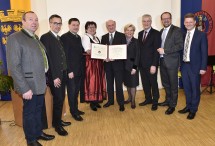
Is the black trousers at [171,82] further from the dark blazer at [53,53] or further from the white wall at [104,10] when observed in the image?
the dark blazer at [53,53]

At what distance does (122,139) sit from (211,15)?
3.89 metres

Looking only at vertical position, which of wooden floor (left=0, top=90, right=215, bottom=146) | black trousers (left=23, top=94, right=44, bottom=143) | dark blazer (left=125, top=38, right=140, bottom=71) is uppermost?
dark blazer (left=125, top=38, right=140, bottom=71)

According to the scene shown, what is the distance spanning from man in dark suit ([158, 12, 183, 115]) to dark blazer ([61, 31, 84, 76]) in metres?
1.34

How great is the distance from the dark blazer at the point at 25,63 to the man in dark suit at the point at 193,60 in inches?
86.3

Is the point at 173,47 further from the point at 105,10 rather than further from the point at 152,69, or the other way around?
the point at 105,10

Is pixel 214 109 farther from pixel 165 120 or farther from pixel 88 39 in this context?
pixel 88 39

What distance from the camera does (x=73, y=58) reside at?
142 inches

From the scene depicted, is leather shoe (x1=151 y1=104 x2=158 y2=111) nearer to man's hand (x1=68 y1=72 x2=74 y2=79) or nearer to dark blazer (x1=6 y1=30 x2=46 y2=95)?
man's hand (x1=68 y1=72 x2=74 y2=79)

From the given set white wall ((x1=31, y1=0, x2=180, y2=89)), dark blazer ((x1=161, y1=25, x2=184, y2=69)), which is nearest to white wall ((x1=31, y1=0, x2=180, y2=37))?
white wall ((x1=31, y1=0, x2=180, y2=89))

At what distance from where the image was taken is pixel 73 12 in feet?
17.5

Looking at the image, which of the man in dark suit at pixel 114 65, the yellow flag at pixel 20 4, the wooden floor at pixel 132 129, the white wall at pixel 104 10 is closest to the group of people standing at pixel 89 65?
the man in dark suit at pixel 114 65

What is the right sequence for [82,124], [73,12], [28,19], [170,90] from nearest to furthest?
1. [28,19]
2. [82,124]
3. [170,90]
4. [73,12]

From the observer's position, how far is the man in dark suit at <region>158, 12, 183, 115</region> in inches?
149

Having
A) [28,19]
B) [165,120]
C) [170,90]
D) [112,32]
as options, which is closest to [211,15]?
[170,90]
